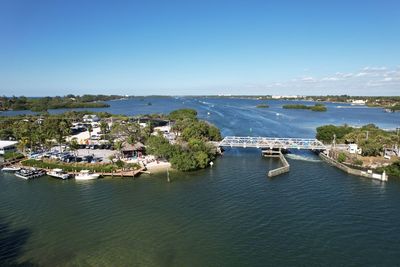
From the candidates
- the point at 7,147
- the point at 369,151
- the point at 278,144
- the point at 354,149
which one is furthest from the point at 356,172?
the point at 7,147

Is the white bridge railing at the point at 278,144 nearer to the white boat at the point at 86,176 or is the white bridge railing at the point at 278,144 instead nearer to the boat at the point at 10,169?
the white boat at the point at 86,176

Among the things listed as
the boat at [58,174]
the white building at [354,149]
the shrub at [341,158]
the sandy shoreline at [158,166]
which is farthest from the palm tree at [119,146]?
the white building at [354,149]

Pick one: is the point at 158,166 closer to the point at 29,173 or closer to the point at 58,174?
the point at 58,174

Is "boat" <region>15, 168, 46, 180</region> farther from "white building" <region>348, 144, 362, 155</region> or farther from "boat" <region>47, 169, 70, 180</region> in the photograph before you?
"white building" <region>348, 144, 362, 155</region>

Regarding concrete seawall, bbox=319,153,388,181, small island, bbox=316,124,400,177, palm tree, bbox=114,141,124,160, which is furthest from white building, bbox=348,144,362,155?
palm tree, bbox=114,141,124,160

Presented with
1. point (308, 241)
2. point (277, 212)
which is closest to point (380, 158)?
point (277, 212)

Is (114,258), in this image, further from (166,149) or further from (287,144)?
(287,144)
